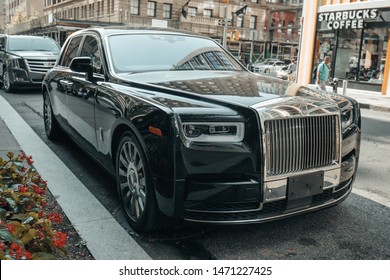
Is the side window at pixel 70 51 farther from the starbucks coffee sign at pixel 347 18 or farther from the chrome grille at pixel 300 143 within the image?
the starbucks coffee sign at pixel 347 18

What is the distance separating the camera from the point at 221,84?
3738mm

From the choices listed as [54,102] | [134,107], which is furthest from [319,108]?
[54,102]

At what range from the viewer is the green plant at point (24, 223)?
7.45 feet

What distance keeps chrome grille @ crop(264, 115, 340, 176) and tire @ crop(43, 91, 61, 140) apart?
4.25 m

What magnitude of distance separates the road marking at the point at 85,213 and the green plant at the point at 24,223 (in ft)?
1.52

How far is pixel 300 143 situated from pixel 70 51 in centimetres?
403

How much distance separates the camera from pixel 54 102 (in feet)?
20.3

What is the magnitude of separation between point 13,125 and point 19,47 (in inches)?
287

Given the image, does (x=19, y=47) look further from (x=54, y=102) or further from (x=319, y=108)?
(x=319, y=108)

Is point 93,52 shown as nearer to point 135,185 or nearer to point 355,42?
point 135,185

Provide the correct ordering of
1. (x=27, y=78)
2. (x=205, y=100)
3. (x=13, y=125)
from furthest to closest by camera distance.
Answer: (x=27, y=78)
(x=13, y=125)
(x=205, y=100)

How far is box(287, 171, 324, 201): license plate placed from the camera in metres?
3.12

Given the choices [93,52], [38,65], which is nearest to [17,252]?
[93,52]

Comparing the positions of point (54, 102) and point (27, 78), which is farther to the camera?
point (27, 78)
